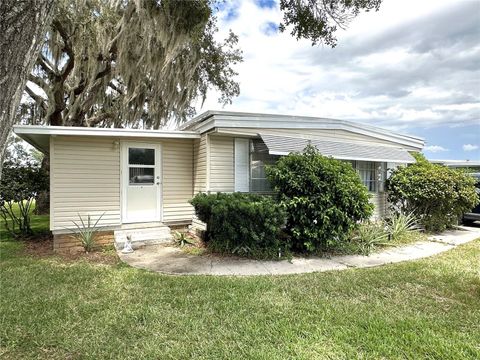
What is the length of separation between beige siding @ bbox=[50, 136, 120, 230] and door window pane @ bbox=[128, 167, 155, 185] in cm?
33

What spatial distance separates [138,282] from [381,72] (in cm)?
1172

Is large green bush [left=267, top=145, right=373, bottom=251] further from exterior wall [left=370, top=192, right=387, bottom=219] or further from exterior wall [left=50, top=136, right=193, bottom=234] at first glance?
exterior wall [left=370, top=192, right=387, bottom=219]

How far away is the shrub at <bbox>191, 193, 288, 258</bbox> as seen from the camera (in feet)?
19.4

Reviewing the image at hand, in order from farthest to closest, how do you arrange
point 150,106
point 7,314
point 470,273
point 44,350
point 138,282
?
1. point 150,106
2. point 470,273
3. point 138,282
4. point 7,314
5. point 44,350

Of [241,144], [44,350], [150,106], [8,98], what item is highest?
[150,106]

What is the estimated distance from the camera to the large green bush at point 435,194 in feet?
28.2

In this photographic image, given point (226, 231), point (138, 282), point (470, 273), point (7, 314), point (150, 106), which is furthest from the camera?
point (150, 106)

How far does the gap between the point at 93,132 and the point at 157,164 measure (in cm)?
166

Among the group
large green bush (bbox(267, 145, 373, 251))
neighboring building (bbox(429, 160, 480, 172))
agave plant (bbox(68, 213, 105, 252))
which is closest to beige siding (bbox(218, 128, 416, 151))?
large green bush (bbox(267, 145, 373, 251))

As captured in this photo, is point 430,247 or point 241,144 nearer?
point 430,247

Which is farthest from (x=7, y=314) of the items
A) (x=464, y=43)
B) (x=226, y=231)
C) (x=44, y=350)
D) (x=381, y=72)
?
(x=381, y=72)

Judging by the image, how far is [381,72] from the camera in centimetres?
1212

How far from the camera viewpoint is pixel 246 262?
5.80 metres

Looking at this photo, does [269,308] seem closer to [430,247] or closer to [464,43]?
[430,247]
